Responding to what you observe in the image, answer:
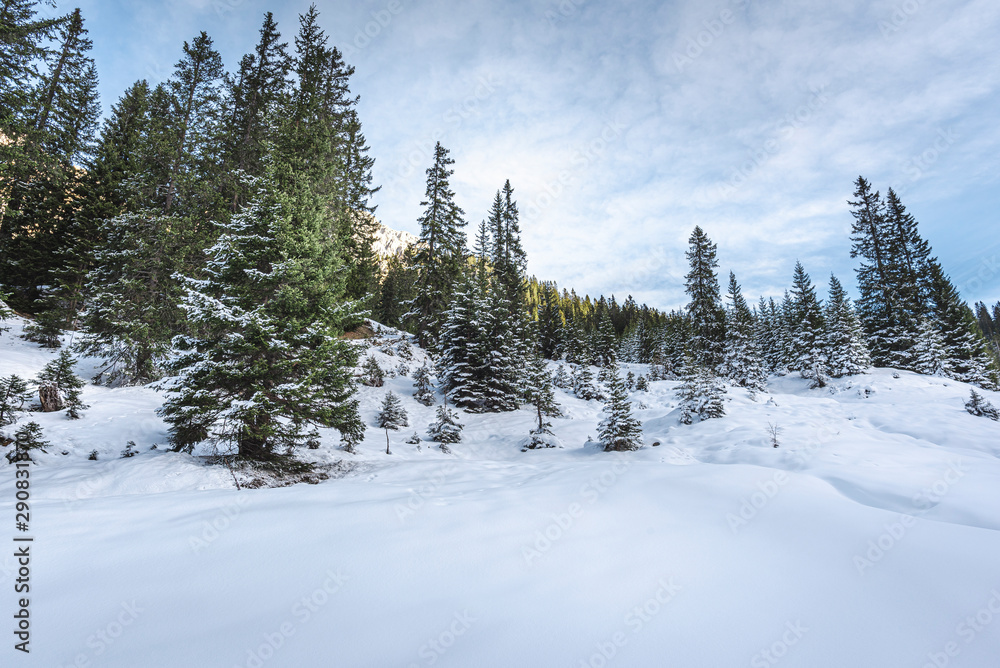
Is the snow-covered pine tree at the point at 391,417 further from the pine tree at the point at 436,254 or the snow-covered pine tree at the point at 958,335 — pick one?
the snow-covered pine tree at the point at 958,335

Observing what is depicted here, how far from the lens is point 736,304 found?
→ 27.1m

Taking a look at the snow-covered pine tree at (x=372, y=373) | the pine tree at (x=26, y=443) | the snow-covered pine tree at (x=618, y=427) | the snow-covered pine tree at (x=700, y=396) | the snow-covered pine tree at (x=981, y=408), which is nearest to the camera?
the pine tree at (x=26, y=443)

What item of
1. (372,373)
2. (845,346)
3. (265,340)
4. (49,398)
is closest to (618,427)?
(265,340)

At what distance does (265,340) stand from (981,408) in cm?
2225

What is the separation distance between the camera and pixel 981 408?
41.3 feet

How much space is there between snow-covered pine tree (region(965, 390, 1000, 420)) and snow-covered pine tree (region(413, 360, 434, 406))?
69.1ft

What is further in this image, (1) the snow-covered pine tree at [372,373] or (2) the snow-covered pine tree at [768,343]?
(2) the snow-covered pine tree at [768,343]

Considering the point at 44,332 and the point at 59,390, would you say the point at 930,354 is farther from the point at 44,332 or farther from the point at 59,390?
the point at 44,332

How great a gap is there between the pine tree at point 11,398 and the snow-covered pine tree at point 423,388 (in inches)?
510

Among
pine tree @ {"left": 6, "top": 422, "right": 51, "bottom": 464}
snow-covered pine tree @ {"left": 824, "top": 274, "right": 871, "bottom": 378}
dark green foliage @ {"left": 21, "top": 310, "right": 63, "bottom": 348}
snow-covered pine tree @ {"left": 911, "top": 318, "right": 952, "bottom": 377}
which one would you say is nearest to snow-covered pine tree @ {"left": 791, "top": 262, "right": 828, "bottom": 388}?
snow-covered pine tree @ {"left": 824, "top": 274, "right": 871, "bottom": 378}

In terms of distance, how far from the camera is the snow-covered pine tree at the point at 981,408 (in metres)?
12.3

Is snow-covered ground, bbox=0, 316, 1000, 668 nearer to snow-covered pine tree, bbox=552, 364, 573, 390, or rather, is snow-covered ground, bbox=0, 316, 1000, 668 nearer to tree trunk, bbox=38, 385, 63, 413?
tree trunk, bbox=38, 385, 63, 413

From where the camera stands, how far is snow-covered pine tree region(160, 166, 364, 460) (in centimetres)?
777

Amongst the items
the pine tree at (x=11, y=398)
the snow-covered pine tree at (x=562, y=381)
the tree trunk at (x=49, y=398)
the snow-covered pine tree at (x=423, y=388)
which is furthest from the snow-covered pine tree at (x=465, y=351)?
the pine tree at (x=11, y=398)
